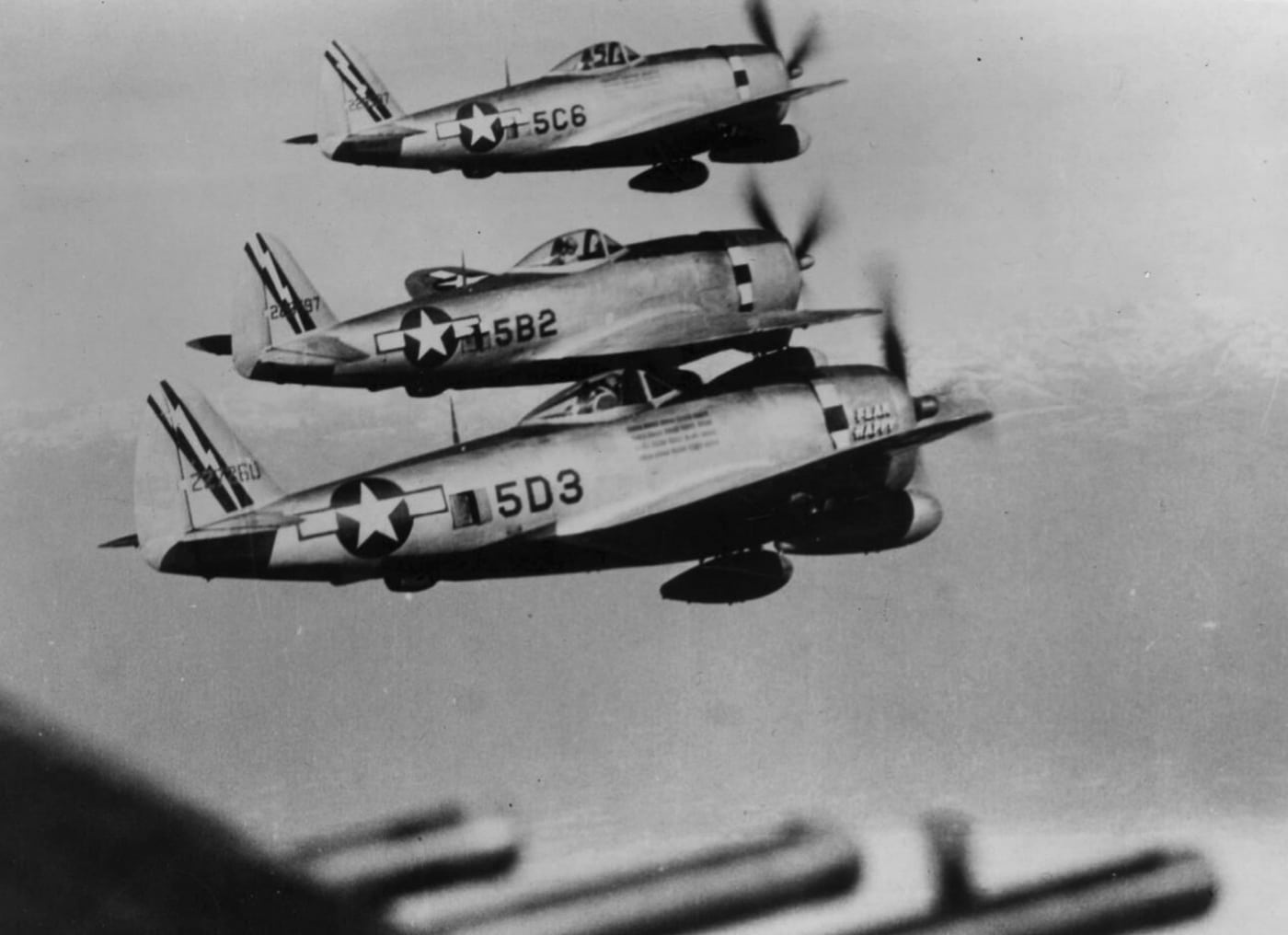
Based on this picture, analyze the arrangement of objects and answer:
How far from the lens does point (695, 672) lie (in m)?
10.3

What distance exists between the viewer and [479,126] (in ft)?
34.0

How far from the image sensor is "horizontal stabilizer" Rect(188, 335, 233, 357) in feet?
32.8

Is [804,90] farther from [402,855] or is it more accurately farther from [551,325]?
[402,855]

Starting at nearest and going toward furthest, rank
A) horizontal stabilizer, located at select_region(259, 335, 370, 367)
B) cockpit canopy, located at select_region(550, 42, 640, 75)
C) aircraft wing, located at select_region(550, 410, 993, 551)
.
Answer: aircraft wing, located at select_region(550, 410, 993, 551) < horizontal stabilizer, located at select_region(259, 335, 370, 367) < cockpit canopy, located at select_region(550, 42, 640, 75)

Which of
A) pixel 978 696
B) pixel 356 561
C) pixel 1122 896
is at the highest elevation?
pixel 356 561

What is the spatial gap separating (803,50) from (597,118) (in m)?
1.54

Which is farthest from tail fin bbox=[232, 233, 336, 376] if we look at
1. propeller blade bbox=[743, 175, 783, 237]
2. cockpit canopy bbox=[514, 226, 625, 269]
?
propeller blade bbox=[743, 175, 783, 237]

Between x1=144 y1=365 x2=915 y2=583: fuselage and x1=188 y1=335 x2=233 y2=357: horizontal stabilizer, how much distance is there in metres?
1.70

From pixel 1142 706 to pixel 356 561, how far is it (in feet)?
18.6

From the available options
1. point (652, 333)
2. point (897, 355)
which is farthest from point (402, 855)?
point (897, 355)

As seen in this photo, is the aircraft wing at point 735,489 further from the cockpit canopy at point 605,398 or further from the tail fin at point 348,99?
the tail fin at point 348,99

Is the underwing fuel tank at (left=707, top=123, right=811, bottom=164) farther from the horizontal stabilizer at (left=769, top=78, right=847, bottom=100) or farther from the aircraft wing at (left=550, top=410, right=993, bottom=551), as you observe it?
the aircraft wing at (left=550, top=410, right=993, bottom=551)

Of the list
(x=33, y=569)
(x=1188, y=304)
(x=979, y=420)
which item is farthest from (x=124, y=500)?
(x=1188, y=304)

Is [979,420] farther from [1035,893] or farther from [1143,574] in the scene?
[1035,893]
